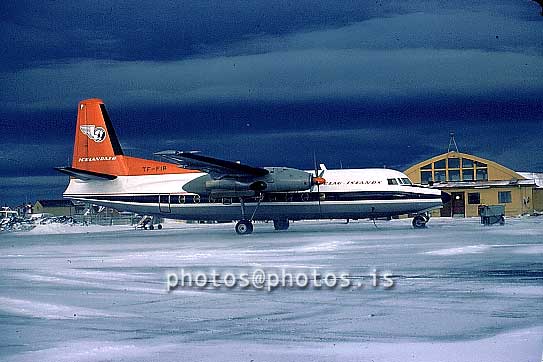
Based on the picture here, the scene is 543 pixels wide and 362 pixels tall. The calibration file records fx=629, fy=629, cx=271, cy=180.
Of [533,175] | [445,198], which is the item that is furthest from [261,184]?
[533,175]

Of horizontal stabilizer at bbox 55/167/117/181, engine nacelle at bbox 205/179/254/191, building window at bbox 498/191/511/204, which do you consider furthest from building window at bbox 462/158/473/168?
engine nacelle at bbox 205/179/254/191

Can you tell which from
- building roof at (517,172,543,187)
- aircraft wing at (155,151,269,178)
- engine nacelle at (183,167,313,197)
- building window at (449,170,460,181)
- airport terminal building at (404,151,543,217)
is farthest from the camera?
engine nacelle at (183,167,313,197)

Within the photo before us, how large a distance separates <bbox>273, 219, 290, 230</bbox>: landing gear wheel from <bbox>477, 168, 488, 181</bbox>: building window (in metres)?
5.88

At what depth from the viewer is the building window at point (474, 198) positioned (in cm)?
1000

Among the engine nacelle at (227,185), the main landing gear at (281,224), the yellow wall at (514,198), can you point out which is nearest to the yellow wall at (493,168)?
the yellow wall at (514,198)

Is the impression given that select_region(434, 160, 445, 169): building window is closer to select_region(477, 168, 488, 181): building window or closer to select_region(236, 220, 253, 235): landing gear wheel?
select_region(477, 168, 488, 181): building window

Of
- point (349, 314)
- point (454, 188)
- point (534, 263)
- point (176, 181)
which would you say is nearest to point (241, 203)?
point (176, 181)

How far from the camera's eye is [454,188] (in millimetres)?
10422

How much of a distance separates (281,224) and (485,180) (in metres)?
6.36

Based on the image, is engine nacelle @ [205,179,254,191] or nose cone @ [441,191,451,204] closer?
nose cone @ [441,191,451,204]

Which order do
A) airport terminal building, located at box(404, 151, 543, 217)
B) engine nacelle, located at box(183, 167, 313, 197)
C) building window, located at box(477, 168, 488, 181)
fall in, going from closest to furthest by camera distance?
airport terminal building, located at box(404, 151, 543, 217) < building window, located at box(477, 168, 488, 181) < engine nacelle, located at box(183, 167, 313, 197)

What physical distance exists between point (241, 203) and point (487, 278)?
29.0 ft

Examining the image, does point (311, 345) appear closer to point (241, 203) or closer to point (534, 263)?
point (534, 263)

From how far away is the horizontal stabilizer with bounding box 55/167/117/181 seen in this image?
8141mm
